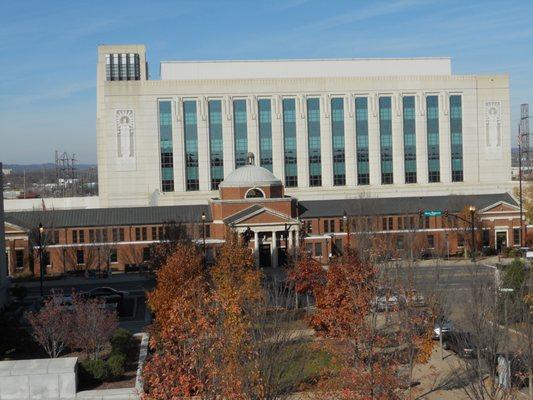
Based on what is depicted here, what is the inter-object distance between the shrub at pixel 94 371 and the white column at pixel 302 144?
60091 millimetres

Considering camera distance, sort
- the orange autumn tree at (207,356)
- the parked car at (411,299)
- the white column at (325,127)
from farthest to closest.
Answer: the white column at (325,127), the parked car at (411,299), the orange autumn tree at (207,356)

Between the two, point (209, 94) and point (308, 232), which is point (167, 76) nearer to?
point (209, 94)

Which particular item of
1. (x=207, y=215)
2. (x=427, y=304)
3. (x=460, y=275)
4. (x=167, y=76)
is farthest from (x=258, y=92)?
(x=427, y=304)

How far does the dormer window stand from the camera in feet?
251

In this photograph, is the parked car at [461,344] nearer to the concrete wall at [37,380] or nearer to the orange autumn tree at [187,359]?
the orange autumn tree at [187,359]

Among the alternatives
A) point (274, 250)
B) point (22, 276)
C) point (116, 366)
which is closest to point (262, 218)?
point (274, 250)

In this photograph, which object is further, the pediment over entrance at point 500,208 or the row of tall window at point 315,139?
the row of tall window at point 315,139

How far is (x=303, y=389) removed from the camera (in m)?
31.4

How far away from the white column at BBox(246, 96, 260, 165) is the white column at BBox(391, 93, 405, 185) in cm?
1594

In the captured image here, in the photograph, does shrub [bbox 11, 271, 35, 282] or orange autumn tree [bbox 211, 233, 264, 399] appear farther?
shrub [bbox 11, 271, 35, 282]

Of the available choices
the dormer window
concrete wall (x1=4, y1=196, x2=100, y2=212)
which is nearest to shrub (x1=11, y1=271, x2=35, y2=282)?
the dormer window

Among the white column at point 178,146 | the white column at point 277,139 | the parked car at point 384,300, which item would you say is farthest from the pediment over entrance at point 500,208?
the parked car at point 384,300

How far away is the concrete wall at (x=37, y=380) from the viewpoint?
30578 millimetres

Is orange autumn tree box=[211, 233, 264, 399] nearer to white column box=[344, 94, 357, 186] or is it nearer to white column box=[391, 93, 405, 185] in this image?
white column box=[344, 94, 357, 186]
